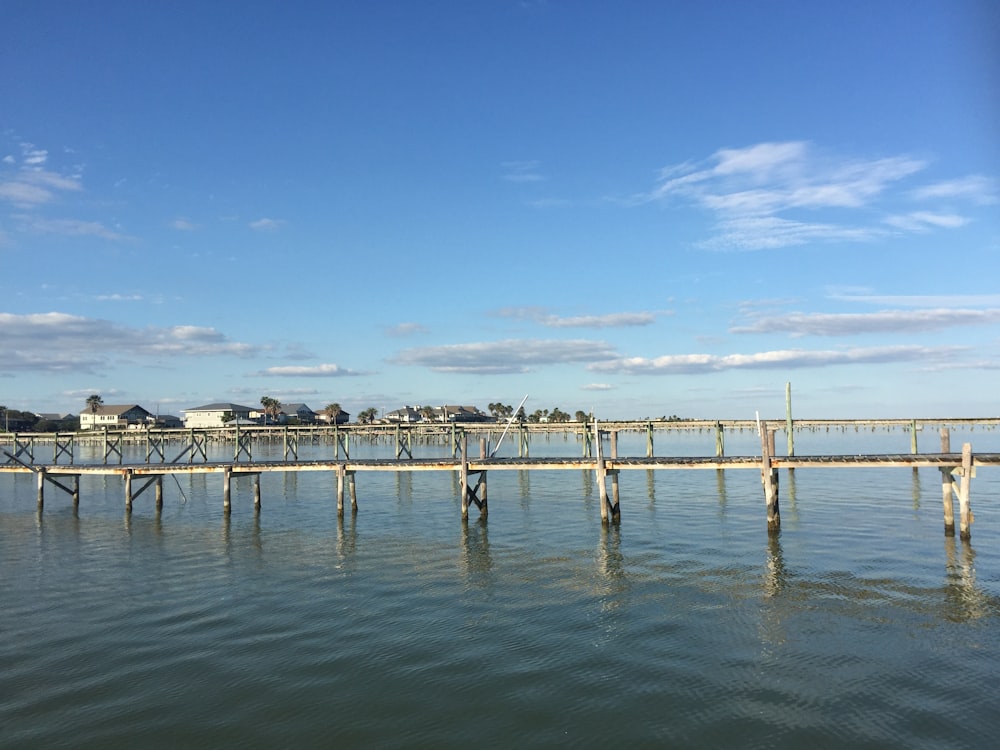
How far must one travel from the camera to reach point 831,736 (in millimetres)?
11180

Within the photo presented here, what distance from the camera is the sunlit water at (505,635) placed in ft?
38.8

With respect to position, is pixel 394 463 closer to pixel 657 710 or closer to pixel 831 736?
pixel 657 710

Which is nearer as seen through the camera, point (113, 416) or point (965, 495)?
point (965, 495)

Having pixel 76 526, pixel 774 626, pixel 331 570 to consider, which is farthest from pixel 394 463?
pixel 774 626

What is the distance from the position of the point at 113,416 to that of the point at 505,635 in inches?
5981

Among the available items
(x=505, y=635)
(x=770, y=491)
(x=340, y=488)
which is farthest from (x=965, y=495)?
(x=340, y=488)

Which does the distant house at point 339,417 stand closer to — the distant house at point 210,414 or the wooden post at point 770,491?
the distant house at point 210,414

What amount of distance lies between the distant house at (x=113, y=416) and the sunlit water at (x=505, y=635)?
12421 centimetres

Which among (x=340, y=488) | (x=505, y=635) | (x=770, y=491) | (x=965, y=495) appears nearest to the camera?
(x=505, y=635)

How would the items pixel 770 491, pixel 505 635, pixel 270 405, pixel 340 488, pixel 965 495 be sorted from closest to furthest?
pixel 505 635 < pixel 965 495 < pixel 770 491 < pixel 340 488 < pixel 270 405

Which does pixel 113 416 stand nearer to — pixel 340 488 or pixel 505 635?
pixel 340 488

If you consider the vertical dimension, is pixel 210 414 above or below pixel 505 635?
above

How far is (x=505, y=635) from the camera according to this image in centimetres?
1639

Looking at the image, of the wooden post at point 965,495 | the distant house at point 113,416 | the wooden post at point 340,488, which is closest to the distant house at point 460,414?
the distant house at point 113,416
